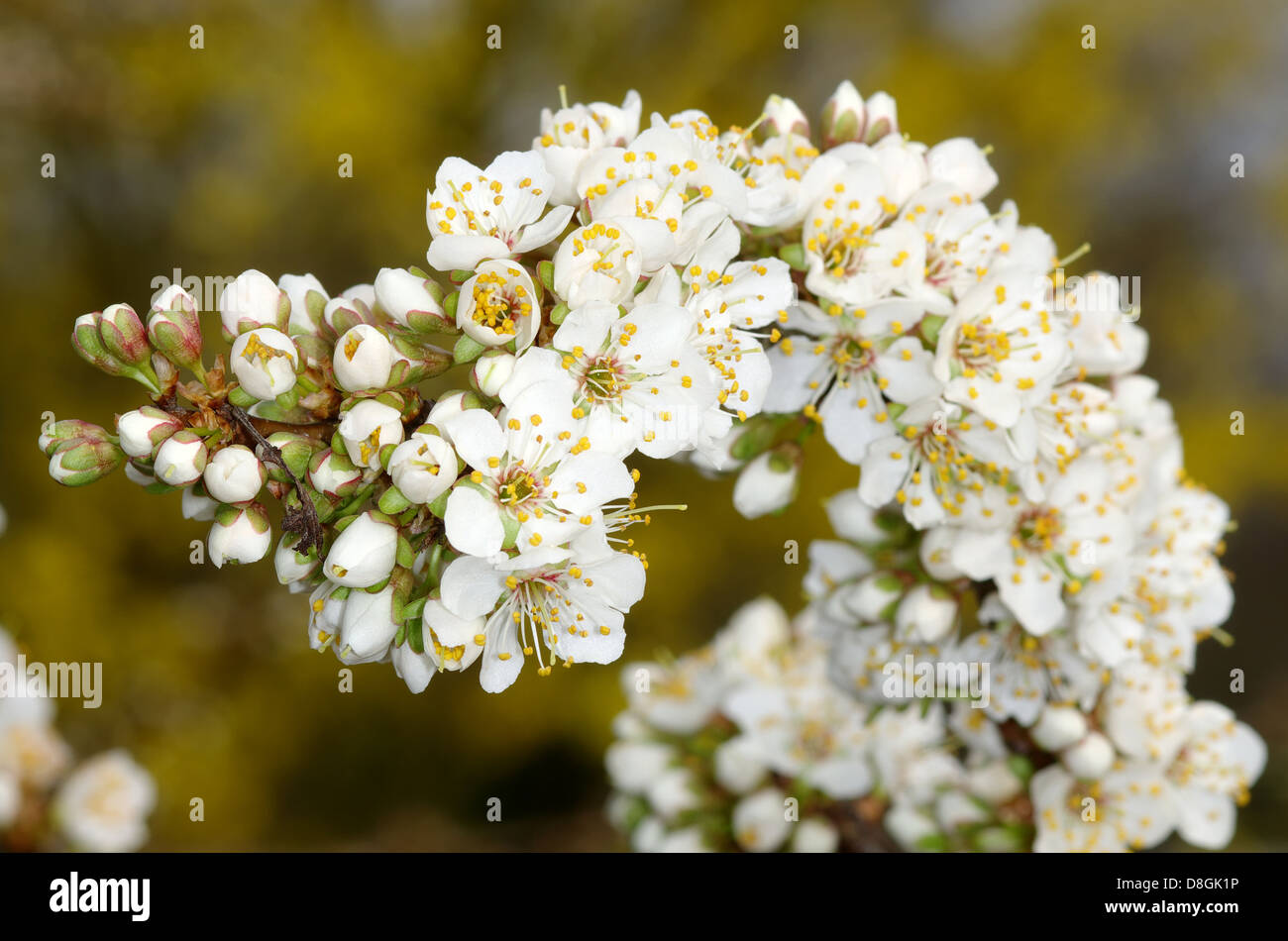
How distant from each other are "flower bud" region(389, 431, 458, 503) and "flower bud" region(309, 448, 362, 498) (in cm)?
8

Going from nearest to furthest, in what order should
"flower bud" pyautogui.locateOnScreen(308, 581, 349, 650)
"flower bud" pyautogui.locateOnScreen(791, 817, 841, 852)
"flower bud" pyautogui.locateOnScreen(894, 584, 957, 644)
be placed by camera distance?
"flower bud" pyautogui.locateOnScreen(308, 581, 349, 650) → "flower bud" pyautogui.locateOnScreen(894, 584, 957, 644) → "flower bud" pyautogui.locateOnScreen(791, 817, 841, 852)

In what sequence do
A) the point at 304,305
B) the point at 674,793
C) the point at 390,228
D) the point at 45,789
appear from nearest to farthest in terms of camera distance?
the point at 304,305 < the point at 674,793 < the point at 45,789 < the point at 390,228

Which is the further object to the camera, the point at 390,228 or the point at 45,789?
the point at 390,228

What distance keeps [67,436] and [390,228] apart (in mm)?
3479

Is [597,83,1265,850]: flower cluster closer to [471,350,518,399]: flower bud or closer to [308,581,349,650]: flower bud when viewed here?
[471,350,518,399]: flower bud

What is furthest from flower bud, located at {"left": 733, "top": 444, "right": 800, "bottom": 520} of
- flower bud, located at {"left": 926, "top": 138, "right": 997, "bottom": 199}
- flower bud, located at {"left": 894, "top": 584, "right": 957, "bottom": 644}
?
flower bud, located at {"left": 926, "top": 138, "right": 997, "bottom": 199}

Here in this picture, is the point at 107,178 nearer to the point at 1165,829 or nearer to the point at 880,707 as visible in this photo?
the point at 880,707

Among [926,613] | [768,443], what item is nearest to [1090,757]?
[926,613]

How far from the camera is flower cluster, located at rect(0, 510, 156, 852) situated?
9.08 ft

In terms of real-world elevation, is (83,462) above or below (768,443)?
below

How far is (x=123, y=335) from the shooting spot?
1403 millimetres

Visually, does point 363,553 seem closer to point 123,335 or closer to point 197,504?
point 197,504
